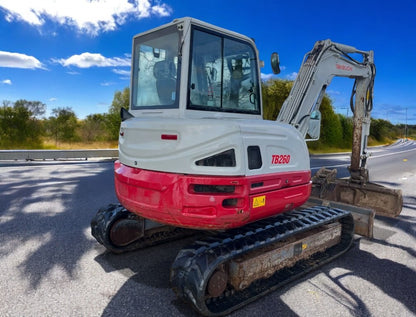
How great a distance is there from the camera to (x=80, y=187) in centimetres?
820

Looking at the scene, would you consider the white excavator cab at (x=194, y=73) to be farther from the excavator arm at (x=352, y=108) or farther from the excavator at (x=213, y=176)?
the excavator arm at (x=352, y=108)

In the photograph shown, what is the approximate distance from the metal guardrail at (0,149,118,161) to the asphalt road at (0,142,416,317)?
29.1 feet

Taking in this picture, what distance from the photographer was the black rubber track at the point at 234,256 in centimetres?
289

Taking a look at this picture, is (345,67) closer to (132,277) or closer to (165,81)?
(165,81)

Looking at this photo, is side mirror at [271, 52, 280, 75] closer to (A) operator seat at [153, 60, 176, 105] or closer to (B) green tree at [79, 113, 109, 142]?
(A) operator seat at [153, 60, 176, 105]

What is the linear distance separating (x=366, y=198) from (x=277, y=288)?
356cm

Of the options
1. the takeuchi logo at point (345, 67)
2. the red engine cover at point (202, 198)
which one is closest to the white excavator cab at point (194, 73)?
the red engine cover at point (202, 198)

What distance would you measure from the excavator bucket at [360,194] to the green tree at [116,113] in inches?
864

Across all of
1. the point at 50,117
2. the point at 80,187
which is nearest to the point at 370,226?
the point at 80,187

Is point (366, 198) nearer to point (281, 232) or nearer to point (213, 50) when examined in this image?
point (281, 232)

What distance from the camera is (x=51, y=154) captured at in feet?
47.3

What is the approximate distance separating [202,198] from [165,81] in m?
1.44

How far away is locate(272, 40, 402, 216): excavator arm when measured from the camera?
5.11 metres

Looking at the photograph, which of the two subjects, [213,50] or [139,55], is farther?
[139,55]
